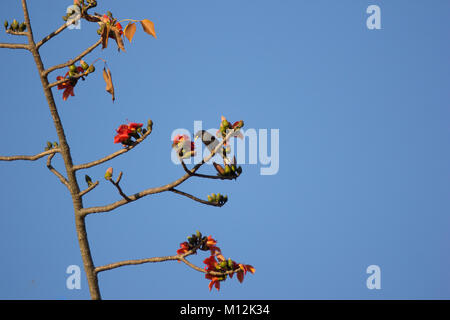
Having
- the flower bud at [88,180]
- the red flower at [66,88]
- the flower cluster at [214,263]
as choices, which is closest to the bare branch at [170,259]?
the flower cluster at [214,263]

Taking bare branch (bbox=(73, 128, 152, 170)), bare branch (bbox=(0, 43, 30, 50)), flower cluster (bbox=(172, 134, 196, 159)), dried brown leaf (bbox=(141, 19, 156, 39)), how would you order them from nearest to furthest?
dried brown leaf (bbox=(141, 19, 156, 39)), flower cluster (bbox=(172, 134, 196, 159)), bare branch (bbox=(73, 128, 152, 170)), bare branch (bbox=(0, 43, 30, 50))

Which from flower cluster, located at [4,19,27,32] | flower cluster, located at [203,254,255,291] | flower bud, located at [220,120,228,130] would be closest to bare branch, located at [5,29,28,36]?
flower cluster, located at [4,19,27,32]

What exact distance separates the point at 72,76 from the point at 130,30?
748 mm

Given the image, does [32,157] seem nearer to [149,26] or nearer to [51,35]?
[51,35]

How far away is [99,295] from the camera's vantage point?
14.4 ft

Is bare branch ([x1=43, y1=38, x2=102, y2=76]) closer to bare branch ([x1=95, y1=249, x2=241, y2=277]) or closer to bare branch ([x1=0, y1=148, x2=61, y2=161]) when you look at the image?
bare branch ([x1=0, y1=148, x2=61, y2=161])

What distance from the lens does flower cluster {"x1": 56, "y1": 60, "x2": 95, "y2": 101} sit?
4461 mm

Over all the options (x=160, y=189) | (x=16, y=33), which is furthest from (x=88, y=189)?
(x=16, y=33)

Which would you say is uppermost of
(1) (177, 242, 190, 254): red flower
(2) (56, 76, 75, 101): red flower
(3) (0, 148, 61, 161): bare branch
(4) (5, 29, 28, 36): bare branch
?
(4) (5, 29, 28, 36): bare branch

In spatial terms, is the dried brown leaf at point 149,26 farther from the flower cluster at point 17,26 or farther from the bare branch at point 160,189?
the flower cluster at point 17,26

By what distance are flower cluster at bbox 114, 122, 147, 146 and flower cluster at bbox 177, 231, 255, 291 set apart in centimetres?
85
